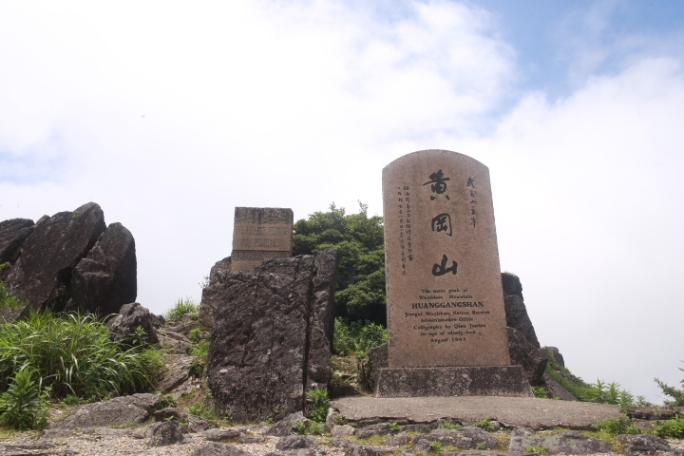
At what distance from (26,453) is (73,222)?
656cm

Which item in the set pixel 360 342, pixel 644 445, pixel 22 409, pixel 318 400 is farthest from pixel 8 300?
pixel 644 445

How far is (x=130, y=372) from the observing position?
17.0 feet

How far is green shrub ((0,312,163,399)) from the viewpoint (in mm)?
4797

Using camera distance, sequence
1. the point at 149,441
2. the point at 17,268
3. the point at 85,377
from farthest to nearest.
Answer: the point at 17,268, the point at 85,377, the point at 149,441

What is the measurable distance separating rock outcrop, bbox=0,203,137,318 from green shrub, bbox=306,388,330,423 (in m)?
4.66

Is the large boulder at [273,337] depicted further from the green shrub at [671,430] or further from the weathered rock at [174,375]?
the green shrub at [671,430]

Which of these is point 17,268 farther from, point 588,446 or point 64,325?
point 588,446

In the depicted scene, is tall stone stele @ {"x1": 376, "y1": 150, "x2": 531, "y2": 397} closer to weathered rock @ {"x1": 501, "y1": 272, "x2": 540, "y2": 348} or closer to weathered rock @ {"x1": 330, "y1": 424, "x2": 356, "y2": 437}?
weathered rock @ {"x1": 330, "y1": 424, "x2": 356, "y2": 437}

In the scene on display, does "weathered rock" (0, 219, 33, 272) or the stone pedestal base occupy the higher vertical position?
"weathered rock" (0, 219, 33, 272)

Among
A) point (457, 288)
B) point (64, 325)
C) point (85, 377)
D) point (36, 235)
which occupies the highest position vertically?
point (36, 235)

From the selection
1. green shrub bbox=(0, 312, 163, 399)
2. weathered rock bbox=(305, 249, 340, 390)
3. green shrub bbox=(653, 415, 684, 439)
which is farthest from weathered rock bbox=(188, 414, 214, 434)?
green shrub bbox=(653, 415, 684, 439)

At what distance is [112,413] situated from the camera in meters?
3.98

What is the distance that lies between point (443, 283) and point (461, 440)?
2593 mm

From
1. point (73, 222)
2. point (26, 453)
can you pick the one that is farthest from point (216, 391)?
point (73, 222)
